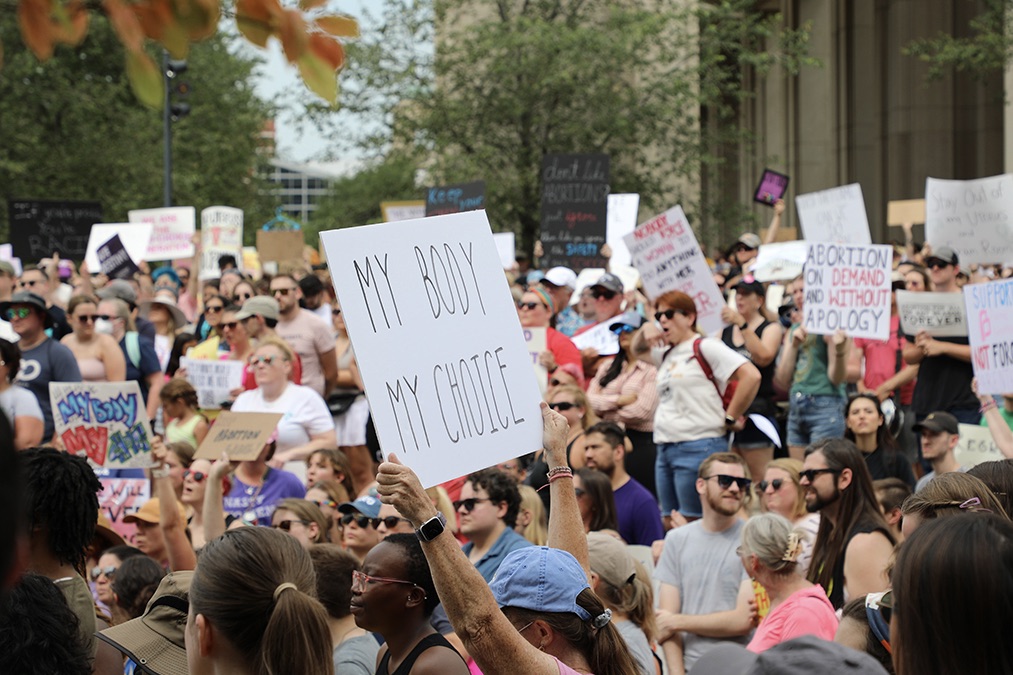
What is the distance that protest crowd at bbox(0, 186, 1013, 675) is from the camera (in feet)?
11.3

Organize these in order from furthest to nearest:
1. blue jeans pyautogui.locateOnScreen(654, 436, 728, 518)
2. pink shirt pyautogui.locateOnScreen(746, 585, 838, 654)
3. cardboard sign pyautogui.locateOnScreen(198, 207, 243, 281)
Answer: cardboard sign pyautogui.locateOnScreen(198, 207, 243, 281) < blue jeans pyautogui.locateOnScreen(654, 436, 728, 518) < pink shirt pyautogui.locateOnScreen(746, 585, 838, 654)

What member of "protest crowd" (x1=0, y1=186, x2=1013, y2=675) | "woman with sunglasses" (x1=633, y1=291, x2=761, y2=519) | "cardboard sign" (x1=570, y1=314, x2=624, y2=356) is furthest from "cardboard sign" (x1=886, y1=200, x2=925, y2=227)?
"woman with sunglasses" (x1=633, y1=291, x2=761, y2=519)

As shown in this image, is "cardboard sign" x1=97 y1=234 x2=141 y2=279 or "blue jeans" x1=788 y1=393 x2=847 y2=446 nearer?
"blue jeans" x1=788 y1=393 x2=847 y2=446

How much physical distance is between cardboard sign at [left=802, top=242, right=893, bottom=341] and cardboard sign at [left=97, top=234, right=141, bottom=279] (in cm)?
898

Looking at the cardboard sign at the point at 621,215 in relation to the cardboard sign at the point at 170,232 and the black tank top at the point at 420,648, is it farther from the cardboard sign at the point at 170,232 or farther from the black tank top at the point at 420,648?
the black tank top at the point at 420,648

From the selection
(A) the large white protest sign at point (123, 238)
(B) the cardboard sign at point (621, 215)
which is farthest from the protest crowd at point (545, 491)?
(A) the large white protest sign at point (123, 238)

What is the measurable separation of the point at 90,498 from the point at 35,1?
2605mm

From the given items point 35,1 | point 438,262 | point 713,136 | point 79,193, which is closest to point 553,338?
point 438,262

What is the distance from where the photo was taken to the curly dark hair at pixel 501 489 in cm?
677

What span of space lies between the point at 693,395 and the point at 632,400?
0.84 metres

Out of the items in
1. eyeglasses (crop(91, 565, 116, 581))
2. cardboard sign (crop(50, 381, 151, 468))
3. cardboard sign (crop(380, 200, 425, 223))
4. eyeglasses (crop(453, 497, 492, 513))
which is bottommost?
eyeglasses (crop(91, 565, 116, 581))

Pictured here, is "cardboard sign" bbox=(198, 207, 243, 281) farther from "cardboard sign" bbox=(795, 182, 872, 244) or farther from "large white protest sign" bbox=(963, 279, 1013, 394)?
"large white protest sign" bbox=(963, 279, 1013, 394)

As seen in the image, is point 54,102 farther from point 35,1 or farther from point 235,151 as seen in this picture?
point 35,1

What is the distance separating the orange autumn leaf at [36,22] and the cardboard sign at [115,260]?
1448 cm
